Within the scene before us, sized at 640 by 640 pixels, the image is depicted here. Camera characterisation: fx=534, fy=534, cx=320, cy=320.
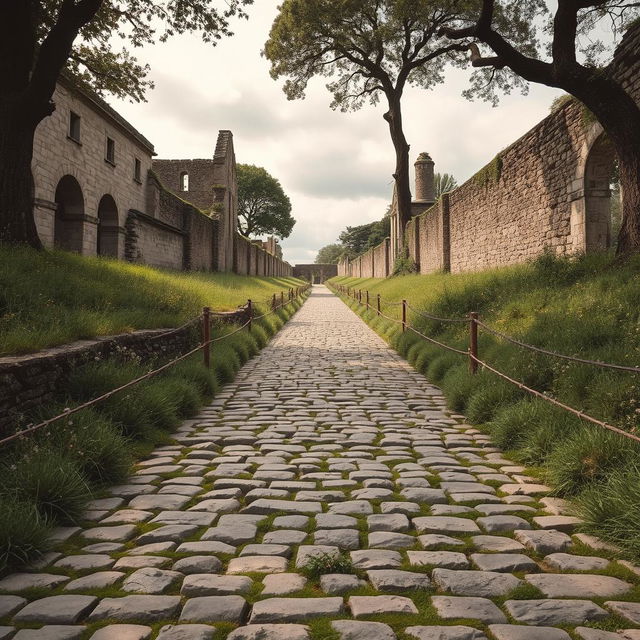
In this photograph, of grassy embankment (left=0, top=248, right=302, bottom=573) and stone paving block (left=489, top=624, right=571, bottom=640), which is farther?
grassy embankment (left=0, top=248, right=302, bottom=573)

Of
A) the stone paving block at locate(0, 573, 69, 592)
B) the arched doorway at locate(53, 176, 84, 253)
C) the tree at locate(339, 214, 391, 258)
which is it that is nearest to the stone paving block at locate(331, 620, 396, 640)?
the stone paving block at locate(0, 573, 69, 592)

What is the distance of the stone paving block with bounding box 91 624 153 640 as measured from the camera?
6.98ft

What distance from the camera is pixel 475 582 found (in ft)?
8.45

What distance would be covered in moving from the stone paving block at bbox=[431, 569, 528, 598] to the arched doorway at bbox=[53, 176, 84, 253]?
17.0 meters

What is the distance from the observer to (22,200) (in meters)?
9.61

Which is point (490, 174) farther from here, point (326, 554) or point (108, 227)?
point (326, 554)

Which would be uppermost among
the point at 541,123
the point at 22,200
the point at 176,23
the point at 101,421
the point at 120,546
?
the point at 176,23

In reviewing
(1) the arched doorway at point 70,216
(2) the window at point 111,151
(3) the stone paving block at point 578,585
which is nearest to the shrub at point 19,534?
(3) the stone paving block at point 578,585

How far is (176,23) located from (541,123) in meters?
8.73

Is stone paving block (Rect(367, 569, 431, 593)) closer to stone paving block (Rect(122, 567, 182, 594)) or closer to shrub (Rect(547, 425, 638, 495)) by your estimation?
stone paving block (Rect(122, 567, 182, 594))

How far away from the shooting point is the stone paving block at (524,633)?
6.96ft

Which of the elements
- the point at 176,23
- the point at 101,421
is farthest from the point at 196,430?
the point at 176,23

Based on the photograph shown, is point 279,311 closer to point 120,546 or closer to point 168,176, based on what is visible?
point 120,546

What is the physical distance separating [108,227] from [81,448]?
17357mm
